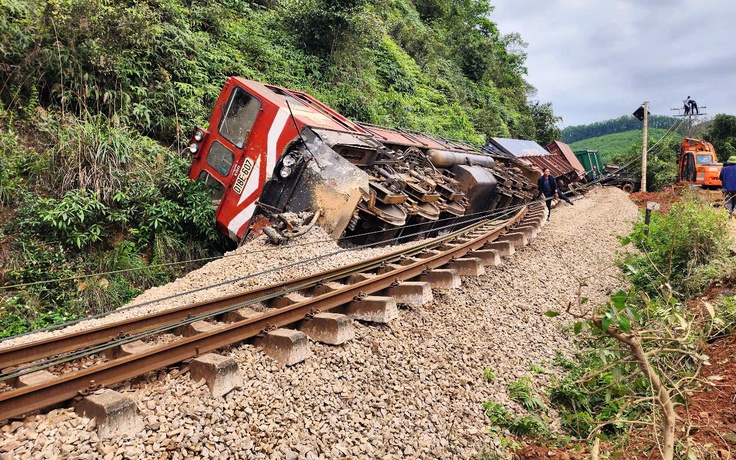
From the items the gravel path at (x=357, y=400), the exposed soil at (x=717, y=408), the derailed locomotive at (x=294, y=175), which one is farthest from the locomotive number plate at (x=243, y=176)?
the exposed soil at (x=717, y=408)

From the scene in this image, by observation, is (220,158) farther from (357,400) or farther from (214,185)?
(357,400)

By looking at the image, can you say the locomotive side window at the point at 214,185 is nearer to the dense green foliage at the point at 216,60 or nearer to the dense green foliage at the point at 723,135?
the dense green foliage at the point at 216,60

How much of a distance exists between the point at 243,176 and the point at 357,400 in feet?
17.2

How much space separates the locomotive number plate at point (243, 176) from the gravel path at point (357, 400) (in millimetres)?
3905

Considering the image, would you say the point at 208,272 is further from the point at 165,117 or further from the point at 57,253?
the point at 165,117

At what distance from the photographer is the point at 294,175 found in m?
7.38

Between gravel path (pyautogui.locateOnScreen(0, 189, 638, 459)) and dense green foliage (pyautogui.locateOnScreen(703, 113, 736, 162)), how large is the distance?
40.0m

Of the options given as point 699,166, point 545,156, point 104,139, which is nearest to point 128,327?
point 104,139

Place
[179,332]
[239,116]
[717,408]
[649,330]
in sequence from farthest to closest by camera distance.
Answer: [239,116] → [179,332] → [717,408] → [649,330]

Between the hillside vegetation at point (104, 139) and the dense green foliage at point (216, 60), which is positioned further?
the dense green foliage at point (216, 60)

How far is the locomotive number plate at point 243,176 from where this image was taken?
7739 millimetres

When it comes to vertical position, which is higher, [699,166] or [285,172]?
[699,166]

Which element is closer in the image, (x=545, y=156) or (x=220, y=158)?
(x=220, y=158)

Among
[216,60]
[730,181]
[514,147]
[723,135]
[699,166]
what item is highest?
[723,135]
